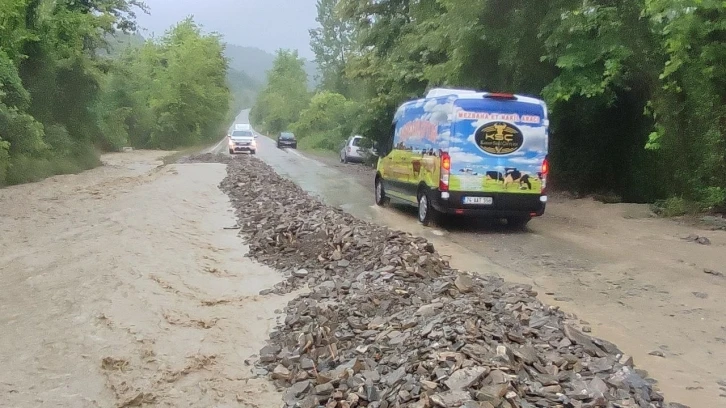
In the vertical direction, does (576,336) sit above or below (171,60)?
below

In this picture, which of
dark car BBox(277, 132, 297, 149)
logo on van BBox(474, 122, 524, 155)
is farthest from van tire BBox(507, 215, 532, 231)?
dark car BBox(277, 132, 297, 149)

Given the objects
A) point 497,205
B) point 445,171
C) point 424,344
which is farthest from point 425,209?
point 424,344

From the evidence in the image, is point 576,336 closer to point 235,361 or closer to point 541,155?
point 235,361

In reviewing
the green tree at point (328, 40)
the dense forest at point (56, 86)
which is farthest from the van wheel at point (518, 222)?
the green tree at point (328, 40)

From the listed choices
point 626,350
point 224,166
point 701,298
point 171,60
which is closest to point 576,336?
point 626,350

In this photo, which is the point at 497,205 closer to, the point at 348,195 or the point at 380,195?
the point at 380,195

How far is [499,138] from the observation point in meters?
11.8

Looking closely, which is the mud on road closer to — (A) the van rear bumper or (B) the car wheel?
(A) the van rear bumper

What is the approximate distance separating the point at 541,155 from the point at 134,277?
718 cm

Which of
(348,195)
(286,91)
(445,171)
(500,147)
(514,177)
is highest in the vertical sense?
(286,91)

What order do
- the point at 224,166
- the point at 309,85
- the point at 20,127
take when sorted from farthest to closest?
the point at 309,85 < the point at 224,166 < the point at 20,127

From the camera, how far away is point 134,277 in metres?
9.52

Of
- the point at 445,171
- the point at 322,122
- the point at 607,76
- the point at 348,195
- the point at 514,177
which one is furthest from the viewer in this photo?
the point at 322,122

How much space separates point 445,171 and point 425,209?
4.52ft
